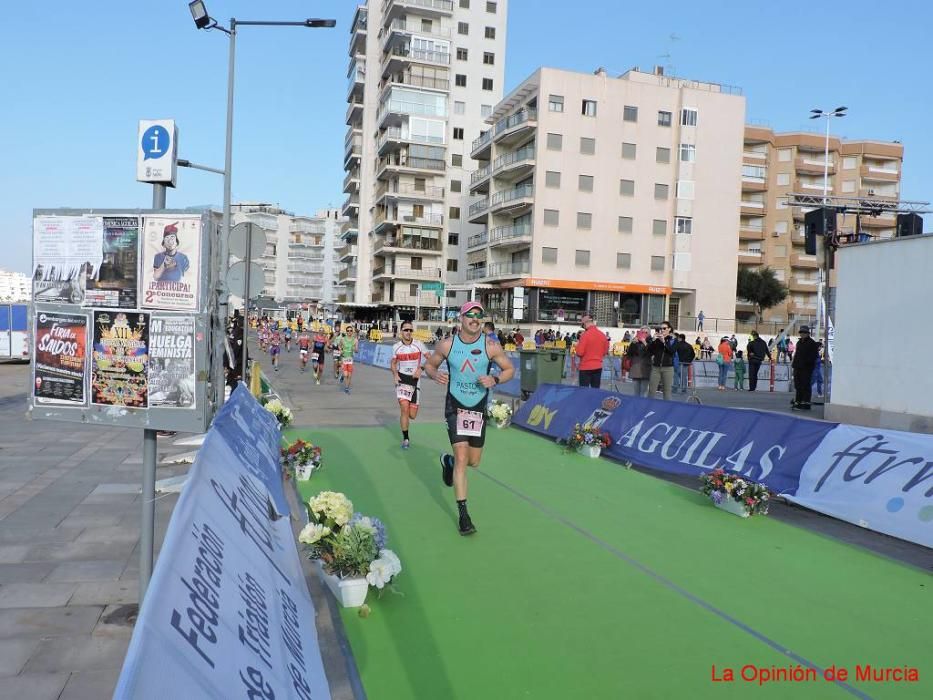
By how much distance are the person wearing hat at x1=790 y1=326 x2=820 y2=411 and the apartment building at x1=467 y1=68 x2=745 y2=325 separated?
36.5 meters

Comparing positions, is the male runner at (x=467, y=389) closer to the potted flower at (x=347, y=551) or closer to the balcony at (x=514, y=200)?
the potted flower at (x=347, y=551)

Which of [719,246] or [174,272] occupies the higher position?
[719,246]

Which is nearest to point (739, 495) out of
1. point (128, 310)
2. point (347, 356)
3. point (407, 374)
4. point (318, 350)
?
point (407, 374)

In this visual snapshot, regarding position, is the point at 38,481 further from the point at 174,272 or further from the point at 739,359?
the point at 739,359

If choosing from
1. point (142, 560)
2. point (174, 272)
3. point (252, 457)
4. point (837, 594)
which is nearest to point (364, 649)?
point (142, 560)

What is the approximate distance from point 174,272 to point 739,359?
80.9ft

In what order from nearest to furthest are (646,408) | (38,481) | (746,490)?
(746,490)
(38,481)
(646,408)

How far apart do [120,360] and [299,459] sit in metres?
4.19

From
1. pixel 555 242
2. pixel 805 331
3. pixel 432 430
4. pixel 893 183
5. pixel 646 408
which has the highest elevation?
pixel 893 183

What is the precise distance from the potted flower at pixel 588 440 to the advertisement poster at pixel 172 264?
295 inches

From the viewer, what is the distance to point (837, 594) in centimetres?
521

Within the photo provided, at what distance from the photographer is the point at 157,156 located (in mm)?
4512

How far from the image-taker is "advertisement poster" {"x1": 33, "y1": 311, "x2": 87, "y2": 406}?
432 cm

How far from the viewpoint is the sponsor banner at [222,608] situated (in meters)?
1.89
